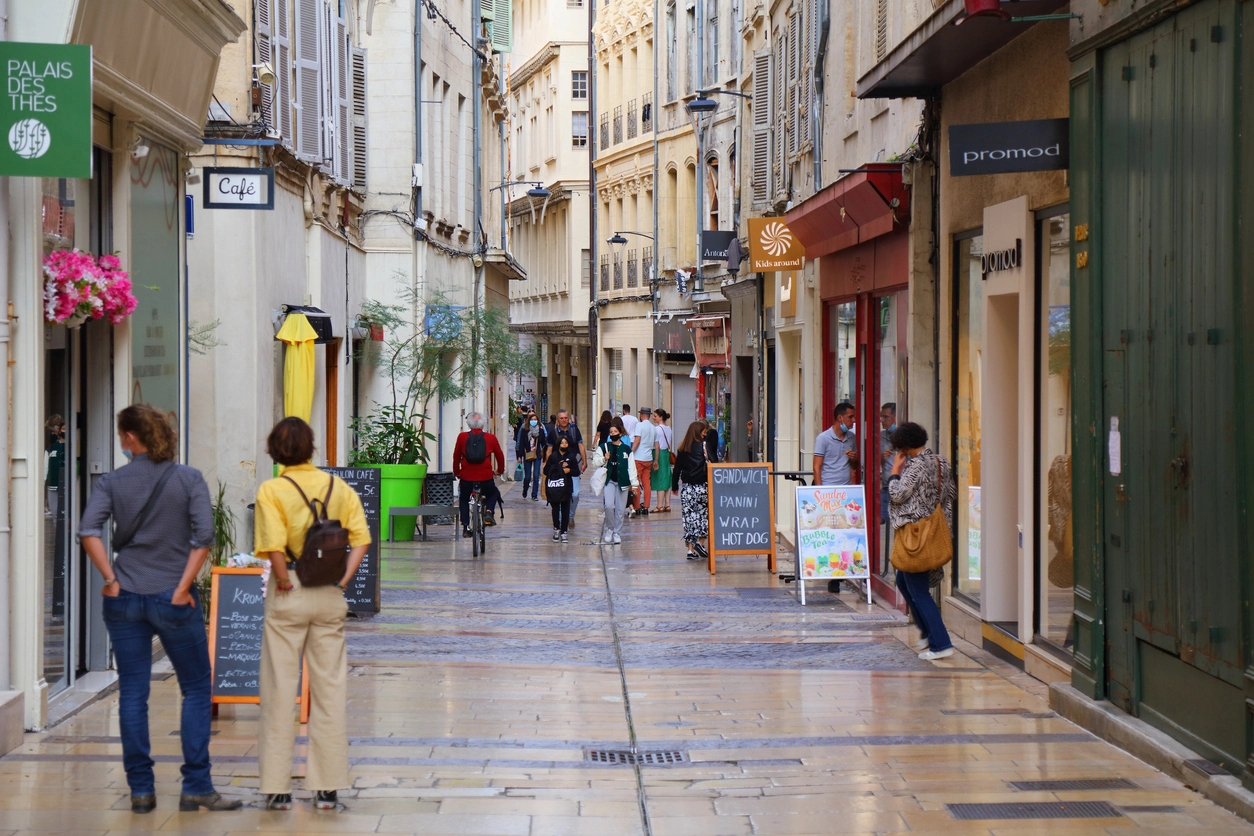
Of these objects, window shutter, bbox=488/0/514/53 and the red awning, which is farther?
window shutter, bbox=488/0/514/53

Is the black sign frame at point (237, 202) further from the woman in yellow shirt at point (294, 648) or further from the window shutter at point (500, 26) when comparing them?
the window shutter at point (500, 26)

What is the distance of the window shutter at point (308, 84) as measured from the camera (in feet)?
57.3

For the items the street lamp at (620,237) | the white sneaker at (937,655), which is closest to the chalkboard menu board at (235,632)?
the white sneaker at (937,655)

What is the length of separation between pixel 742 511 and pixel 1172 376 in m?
9.51

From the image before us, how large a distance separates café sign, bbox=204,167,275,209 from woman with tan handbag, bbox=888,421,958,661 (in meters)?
5.66

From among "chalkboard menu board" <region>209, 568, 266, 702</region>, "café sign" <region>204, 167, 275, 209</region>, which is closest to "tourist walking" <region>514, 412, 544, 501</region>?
"café sign" <region>204, 167, 275, 209</region>

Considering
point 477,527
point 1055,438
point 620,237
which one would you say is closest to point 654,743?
point 1055,438

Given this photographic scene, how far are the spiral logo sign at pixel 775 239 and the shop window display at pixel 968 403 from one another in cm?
751

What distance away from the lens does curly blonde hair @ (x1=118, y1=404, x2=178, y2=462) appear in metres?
6.81

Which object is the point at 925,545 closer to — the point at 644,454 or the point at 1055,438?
the point at 1055,438

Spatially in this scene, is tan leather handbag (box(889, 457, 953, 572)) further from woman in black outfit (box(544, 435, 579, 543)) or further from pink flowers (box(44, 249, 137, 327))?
woman in black outfit (box(544, 435, 579, 543))

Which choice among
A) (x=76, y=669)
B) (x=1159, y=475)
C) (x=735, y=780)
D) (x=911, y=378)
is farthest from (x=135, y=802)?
(x=911, y=378)

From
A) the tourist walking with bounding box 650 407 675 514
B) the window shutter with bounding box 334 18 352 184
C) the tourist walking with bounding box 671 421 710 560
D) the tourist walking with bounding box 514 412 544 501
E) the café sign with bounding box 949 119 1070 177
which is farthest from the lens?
the tourist walking with bounding box 514 412 544 501

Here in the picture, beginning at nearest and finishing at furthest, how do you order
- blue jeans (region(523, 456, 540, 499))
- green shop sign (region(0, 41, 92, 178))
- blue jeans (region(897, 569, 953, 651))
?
green shop sign (region(0, 41, 92, 178)) < blue jeans (region(897, 569, 953, 651)) < blue jeans (region(523, 456, 540, 499))
